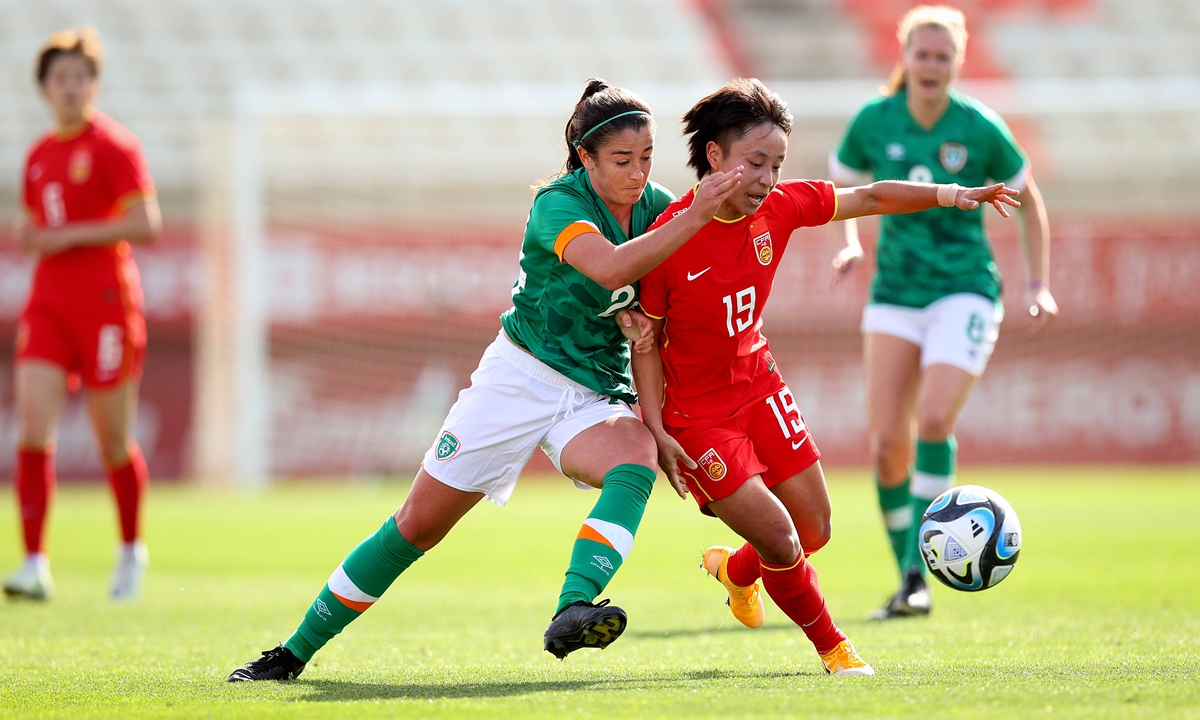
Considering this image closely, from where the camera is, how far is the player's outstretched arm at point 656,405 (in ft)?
12.1

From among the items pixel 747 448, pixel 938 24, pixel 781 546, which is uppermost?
pixel 938 24

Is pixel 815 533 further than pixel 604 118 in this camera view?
Yes

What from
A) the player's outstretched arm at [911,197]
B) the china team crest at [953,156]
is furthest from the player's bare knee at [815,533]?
the china team crest at [953,156]

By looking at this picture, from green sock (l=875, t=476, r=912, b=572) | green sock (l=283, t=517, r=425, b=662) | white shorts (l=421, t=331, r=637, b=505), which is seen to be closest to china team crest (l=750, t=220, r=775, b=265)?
white shorts (l=421, t=331, r=637, b=505)

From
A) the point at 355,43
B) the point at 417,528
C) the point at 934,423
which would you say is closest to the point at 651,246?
the point at 417,528

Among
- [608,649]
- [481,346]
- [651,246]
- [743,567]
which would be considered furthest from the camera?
[481,346]

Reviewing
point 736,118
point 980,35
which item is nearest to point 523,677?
point 736,118

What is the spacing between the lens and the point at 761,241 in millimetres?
3834

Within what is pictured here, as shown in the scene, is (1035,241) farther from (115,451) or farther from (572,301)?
(115,451)

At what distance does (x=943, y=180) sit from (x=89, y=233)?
159 inches

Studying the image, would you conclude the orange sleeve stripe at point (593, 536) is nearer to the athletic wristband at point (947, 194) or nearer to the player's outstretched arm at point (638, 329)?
the player's outstretched arm at point (638, 329)

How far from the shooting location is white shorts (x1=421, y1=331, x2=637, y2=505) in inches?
146

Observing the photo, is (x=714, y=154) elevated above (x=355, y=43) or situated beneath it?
situated beneath

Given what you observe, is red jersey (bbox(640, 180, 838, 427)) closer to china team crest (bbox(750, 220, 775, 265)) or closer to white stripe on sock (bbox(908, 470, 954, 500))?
china team crest (bbox(750, 220, 775, 265))
